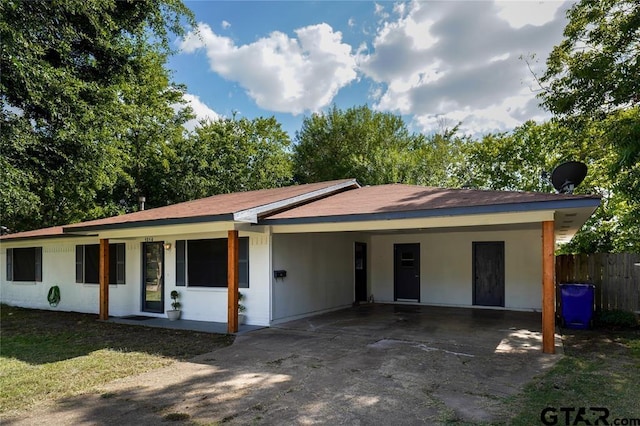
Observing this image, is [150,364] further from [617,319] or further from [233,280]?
[617,319]

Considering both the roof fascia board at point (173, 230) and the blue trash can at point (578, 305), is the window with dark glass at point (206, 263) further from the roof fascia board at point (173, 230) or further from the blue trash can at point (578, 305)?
the blue trash can at point (578, 305)

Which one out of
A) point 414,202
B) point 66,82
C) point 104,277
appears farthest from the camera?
point 104,277

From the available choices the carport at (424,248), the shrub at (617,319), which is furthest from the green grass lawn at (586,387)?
the shrub at (617,319)

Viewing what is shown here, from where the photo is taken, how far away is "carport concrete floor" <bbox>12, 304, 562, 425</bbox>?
4.20m

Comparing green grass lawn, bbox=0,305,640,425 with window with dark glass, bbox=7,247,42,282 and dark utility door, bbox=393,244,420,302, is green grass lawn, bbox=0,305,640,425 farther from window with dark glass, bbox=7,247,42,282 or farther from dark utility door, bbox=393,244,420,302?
dark utility door, bbox=393,244,420,302

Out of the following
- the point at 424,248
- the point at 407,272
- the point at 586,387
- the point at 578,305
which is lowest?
the point at 586,387

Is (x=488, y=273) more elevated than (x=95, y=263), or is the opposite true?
(x=95, y=263)

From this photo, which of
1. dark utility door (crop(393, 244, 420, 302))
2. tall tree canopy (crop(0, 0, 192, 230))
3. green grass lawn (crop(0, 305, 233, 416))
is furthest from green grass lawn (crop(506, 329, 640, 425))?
tall tree canopy (crop(0, 0, 192, 230))

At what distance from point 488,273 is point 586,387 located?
7.67m

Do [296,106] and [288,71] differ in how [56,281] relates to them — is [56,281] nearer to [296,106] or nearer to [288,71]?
[288,71]

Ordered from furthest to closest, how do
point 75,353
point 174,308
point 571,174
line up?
point 174,308, point 571,174, point 75,353

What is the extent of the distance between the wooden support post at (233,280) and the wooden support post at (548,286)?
211 inches

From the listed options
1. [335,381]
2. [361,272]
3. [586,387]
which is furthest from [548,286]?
[361,272]

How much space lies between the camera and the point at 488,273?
40.3 feet
